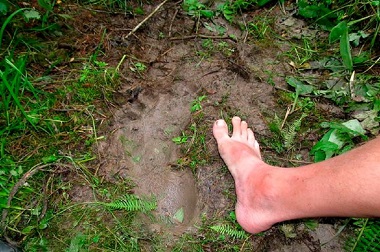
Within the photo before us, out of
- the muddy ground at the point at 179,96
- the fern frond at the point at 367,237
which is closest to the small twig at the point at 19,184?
the muddy ground at the point at 179,96

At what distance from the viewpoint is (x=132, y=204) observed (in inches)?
74.6

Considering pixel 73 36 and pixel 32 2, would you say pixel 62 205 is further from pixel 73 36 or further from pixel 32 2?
pixel 32 2

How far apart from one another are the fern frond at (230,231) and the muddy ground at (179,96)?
7cm

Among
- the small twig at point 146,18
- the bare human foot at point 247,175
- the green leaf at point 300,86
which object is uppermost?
the small twig at point 146,18

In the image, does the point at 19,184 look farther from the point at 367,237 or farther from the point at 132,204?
the point at 367,237

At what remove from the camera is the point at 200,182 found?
2045 millimetres

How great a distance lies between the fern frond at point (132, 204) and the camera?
1886 millimetres

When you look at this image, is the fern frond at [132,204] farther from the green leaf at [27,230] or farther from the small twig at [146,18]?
the small twig at [146,18]

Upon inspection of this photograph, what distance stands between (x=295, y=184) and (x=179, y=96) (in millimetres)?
912

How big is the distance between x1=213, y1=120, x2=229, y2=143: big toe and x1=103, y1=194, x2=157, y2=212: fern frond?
1.66 feet

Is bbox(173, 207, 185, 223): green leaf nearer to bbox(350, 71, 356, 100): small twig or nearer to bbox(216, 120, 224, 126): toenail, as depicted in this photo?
bbox(216, 120, 224, 126): toenail

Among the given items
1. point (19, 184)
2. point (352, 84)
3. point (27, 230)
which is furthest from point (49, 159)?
point (352, 84)

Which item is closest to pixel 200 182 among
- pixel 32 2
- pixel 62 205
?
pixel 62 205

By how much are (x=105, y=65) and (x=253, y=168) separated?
1077mm
